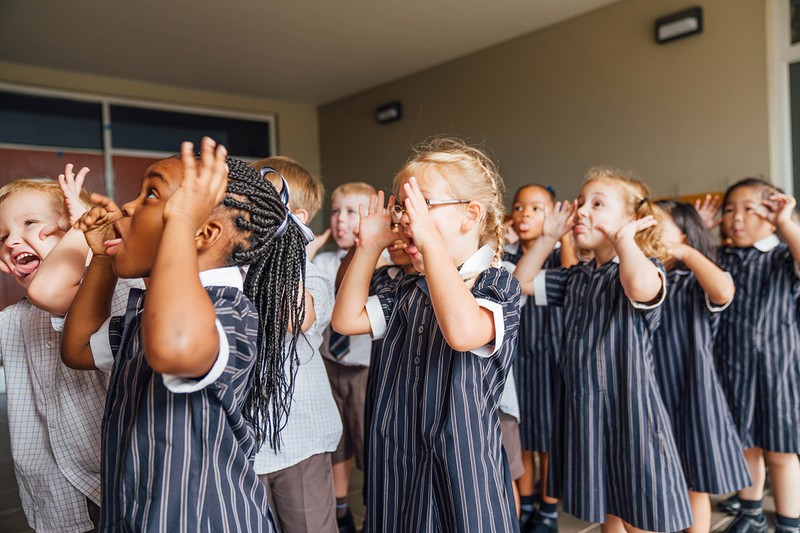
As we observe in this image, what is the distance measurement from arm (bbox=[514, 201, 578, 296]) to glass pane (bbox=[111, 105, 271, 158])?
5.21 metres

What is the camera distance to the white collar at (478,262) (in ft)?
4.59

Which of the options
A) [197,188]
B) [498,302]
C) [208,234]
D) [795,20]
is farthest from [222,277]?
[795,20]

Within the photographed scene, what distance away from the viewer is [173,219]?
2.85ft

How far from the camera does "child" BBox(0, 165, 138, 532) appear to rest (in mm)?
1376

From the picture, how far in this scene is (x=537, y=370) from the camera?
2.54 meters

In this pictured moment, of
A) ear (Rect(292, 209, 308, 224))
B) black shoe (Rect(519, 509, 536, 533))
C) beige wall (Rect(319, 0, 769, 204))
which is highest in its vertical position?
beige wall (Rect(319, 0, 769, 204))

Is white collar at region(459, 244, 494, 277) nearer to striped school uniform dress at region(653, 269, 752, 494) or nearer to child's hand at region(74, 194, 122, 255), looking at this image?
child's hand at region(74, 194, 122, 255)

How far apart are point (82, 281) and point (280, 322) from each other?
384 mm

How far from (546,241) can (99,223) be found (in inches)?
54.2

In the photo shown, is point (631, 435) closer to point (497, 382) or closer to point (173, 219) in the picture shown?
point (497, 382)

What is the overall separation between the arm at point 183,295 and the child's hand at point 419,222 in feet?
1.35

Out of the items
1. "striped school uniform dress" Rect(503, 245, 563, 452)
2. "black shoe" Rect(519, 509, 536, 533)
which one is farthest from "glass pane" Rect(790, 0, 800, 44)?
"black shoe" Rect(519, 509, 536, 533)

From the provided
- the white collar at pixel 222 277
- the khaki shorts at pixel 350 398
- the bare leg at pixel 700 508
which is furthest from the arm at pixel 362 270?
the bare leg at pixel 700 508

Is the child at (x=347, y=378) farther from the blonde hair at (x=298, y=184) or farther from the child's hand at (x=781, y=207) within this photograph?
the child's hand at (x=781, y=207)
